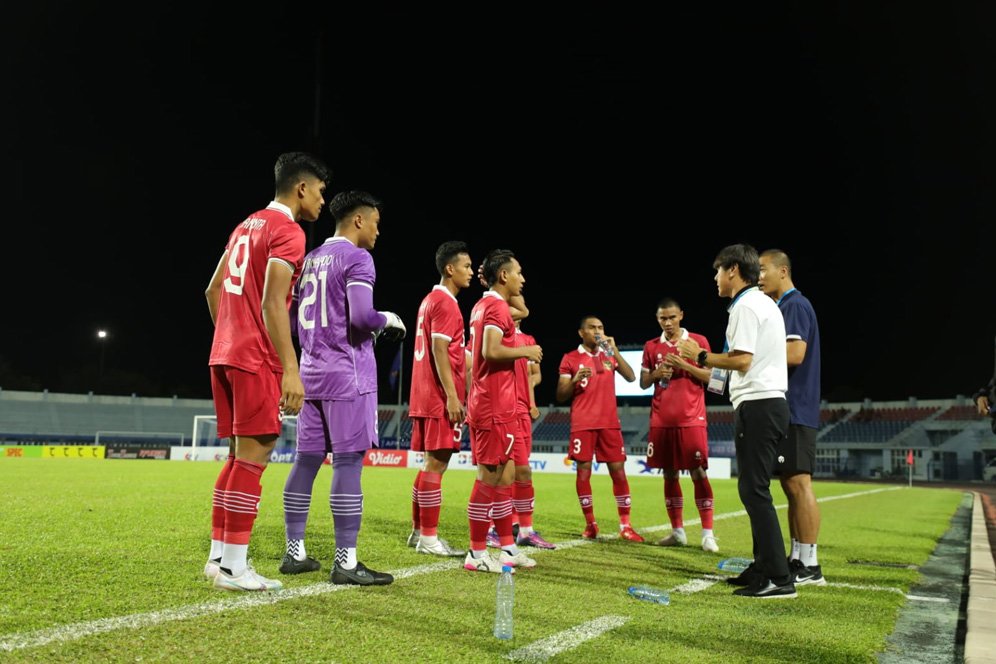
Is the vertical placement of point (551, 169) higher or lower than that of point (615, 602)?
higher

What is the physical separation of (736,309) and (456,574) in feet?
8.40

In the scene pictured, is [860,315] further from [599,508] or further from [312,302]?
[312,302]

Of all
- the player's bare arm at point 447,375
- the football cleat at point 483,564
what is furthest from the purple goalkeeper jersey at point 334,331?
the football cleat at point 483,564

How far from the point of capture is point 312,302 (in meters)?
4.52

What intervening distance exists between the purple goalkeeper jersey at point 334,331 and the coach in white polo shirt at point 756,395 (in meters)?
2.17

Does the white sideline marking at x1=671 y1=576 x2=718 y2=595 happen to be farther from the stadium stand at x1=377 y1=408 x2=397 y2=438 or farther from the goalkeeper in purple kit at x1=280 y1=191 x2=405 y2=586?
the stadium stand at x1=377 y1=408 x2=397 y2=438

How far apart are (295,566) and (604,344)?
436 centimetres

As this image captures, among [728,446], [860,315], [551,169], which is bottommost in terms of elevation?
[728,446]


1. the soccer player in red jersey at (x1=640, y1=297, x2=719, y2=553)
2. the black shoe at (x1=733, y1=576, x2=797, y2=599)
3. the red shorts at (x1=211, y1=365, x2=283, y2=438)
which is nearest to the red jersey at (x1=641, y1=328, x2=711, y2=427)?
the soccer player in red jersey at (x1=640, y1=297, x2=719, y2=553)

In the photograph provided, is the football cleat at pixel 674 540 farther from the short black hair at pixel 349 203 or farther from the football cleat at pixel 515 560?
the short black hair at pixel 349 203

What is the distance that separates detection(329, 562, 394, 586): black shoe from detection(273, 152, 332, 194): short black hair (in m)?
2.25

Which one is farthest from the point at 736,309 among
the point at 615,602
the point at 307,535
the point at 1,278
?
the point at 1,278

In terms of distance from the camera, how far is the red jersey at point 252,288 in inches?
152

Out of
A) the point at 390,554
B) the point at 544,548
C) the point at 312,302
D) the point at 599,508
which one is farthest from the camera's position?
the point at 599,508
